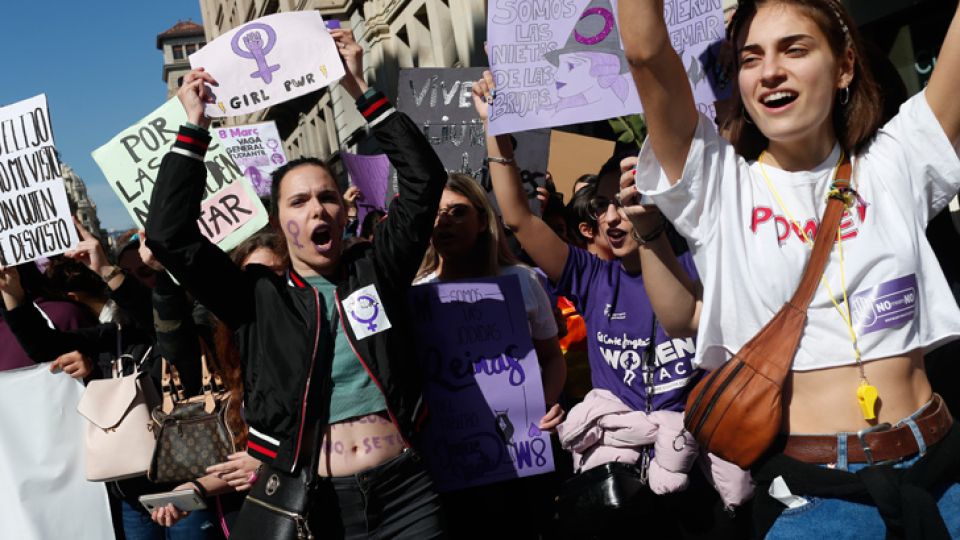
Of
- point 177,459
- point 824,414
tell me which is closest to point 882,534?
point 824,414

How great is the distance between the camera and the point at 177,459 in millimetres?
3773

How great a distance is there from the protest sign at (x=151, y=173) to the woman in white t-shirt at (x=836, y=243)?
2794mm

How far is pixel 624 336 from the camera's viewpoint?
3.38 m

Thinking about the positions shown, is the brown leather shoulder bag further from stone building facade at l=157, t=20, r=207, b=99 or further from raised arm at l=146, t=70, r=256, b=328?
stone building facade at l=157, t=20, r=207, b=99

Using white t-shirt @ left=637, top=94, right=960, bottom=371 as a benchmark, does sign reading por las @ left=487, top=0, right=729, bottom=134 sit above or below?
above

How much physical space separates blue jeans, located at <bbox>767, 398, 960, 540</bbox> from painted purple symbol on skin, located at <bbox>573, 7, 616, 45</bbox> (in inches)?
82.2

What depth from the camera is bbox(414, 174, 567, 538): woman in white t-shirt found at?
12.1 ft

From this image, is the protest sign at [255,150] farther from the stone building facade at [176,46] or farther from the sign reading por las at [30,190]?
the stone building facade at [176,46]

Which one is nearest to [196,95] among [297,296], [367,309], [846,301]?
[297,296]

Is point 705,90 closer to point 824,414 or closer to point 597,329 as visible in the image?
point 597,329

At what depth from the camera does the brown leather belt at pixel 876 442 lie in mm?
1854

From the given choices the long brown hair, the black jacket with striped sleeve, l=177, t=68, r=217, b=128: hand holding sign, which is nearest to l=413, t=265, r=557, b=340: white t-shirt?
the black jacket with striped sleeve

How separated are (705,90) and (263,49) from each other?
Result: 1.83 m

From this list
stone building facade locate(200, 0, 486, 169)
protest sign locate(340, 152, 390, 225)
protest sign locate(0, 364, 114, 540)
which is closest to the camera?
protest sign locate(0, 364, 114, 540)
